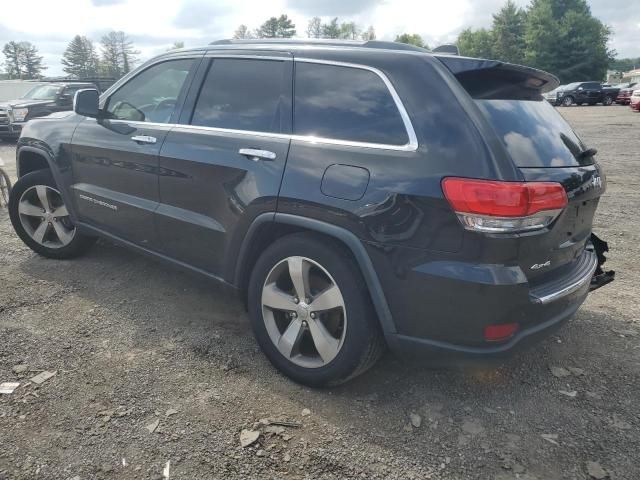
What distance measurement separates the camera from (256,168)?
284 centimetres

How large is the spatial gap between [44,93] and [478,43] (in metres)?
80.3

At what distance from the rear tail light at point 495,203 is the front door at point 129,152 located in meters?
2.13

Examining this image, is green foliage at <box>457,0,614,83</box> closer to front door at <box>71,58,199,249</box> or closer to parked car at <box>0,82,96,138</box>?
parked car at <box>0,82,96,138</box>

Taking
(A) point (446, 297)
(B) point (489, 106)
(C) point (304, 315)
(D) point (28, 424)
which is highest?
(B) point (489, 106)

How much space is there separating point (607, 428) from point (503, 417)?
19.5 inches

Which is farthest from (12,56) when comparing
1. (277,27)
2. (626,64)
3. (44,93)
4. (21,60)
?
(626,64)

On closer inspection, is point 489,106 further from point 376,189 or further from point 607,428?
point 607,428

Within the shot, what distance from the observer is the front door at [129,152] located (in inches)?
139

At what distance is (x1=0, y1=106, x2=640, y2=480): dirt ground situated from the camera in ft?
7.50

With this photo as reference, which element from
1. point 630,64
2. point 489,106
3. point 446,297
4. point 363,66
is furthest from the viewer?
point 630,64

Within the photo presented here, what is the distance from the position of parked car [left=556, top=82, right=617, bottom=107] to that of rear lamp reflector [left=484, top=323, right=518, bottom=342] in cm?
3878

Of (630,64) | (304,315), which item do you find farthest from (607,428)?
(630,64)

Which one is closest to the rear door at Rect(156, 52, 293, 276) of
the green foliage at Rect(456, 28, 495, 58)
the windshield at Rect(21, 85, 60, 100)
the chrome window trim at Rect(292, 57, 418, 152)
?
the chrome window trim at Rect(292, 57, 418, 152)

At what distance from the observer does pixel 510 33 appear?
70.9m
